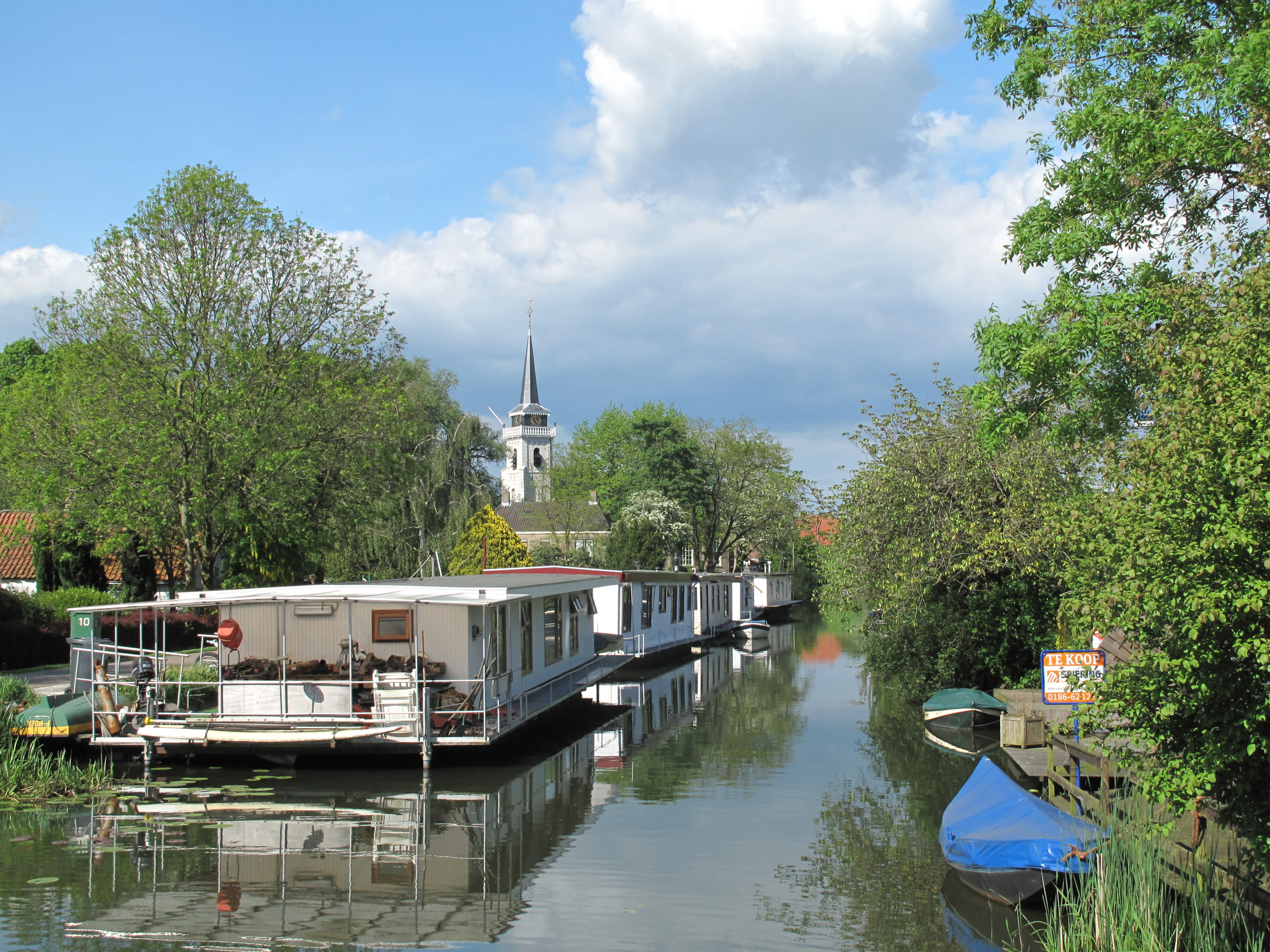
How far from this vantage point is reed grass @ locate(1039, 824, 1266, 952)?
718 centimetres

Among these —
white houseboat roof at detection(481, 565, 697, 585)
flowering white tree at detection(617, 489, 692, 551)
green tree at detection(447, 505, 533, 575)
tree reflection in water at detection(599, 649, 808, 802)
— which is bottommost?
tree reflection in water at detection(599, 649, 808, 802)

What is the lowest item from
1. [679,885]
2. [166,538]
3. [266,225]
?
[679,885]

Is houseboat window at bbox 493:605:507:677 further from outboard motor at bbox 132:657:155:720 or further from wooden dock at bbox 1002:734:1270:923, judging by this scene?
wooden dock at bbox 1002:734:1270:923

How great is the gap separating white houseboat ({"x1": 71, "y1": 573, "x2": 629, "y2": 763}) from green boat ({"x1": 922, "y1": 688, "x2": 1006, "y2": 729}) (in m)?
7.06

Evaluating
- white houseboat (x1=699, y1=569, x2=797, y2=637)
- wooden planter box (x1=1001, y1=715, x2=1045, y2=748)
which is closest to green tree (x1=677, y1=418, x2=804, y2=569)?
white houseboat (x1=699, y1=569, x2=797, y2=637)

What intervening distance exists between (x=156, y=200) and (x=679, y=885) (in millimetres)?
23459

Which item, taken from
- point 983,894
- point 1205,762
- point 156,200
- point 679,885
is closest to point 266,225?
point 156,200

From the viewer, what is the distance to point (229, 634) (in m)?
16.8

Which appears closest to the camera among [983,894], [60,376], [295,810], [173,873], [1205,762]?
[1205,762]

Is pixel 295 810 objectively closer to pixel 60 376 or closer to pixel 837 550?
pixel 837 550

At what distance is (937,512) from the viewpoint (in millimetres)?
20938

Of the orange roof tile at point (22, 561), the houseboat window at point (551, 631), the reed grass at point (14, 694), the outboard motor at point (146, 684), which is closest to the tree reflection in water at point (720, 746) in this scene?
the houseboat window at point (551, 631)

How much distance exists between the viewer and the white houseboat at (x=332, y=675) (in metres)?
15.4

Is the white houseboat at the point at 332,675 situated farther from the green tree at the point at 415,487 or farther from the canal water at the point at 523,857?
the green tree at the point at 415,487
